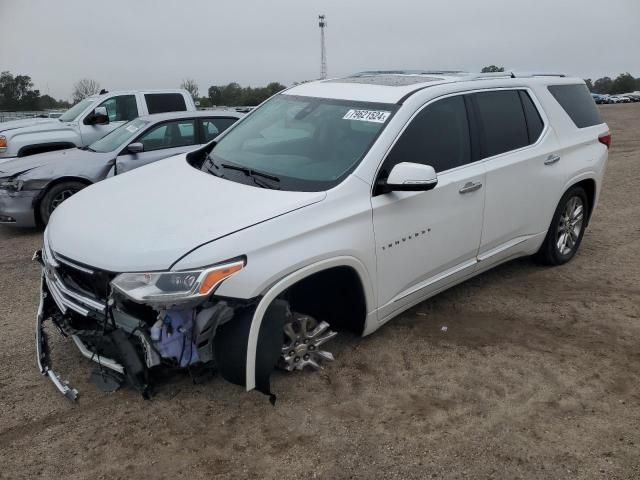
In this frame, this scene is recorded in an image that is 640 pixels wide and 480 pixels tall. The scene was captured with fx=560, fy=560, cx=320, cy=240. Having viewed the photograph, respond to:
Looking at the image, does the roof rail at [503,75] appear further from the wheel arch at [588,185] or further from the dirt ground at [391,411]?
the dirt ground at [391,411]

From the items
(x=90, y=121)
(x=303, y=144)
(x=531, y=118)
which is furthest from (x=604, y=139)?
(x=90, y=121)

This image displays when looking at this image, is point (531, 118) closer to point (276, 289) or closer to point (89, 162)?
point (276, 289)

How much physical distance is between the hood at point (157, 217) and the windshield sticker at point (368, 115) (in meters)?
0.79

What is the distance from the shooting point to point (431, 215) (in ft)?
12.3

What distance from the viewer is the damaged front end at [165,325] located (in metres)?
2.80

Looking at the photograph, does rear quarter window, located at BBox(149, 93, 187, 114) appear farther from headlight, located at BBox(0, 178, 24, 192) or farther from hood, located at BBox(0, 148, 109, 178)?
headlight, located at BBox(0, 178, 24, 192)

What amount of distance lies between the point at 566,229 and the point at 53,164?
605 centimetres

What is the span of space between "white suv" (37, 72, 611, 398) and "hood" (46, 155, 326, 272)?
12 millimetres

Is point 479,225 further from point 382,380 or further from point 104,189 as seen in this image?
point 104,189

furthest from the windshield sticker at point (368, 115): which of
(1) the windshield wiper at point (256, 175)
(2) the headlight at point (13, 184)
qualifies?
(2) the headlight at point (13, 184)

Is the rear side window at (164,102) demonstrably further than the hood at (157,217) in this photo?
Yes

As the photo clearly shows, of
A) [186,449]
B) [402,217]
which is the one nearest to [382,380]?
[402,217]

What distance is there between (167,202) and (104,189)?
2.59ft

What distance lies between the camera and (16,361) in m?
3.75
